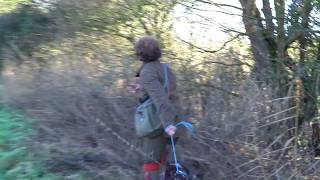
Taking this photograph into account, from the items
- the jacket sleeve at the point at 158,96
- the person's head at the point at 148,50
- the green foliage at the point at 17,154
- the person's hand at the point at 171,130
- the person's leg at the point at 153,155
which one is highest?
the person's head at the point at 148,50

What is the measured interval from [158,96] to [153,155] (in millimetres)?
729

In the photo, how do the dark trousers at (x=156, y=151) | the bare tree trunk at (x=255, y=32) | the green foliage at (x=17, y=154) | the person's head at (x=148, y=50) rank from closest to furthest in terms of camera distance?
the person's head at (x=148, y=50), the dark trousers at (x=156, y=151), the green foliage at (x=17, y=154), the bare tree trunk at (x=255, y=32)

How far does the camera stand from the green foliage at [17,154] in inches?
272

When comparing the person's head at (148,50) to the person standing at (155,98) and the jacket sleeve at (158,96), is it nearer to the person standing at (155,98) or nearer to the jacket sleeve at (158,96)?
the person standing at (155,98)

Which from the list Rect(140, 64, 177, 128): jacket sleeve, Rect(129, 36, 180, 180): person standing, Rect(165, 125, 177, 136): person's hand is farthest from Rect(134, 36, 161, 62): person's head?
Rect(165, 125, 177, 136): person's hand

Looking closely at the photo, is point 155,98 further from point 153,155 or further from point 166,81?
point 153,155

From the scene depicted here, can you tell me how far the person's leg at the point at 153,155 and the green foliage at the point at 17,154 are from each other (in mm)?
1129

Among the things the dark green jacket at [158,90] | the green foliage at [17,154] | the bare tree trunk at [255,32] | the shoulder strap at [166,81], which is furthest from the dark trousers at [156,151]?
the bare tree trunk at [255,32]

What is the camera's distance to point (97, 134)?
24.9 ft

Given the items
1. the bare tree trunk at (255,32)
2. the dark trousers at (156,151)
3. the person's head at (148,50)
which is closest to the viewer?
the person's head at (148,50)

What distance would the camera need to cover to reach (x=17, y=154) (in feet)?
23.9

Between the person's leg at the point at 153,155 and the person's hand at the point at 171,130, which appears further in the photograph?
the person's leg at the point at 153,155

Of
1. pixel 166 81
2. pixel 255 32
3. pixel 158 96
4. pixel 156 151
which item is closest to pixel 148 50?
pixel 166 81

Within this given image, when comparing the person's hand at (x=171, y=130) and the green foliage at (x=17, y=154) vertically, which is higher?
the person's hand at (x=171, y=130)
